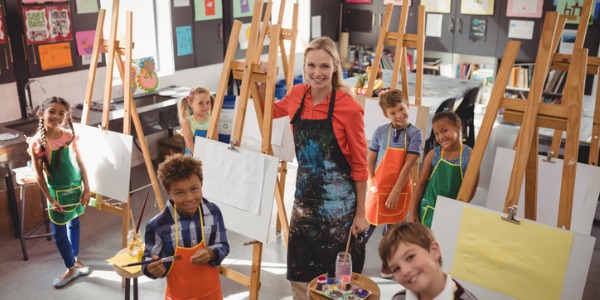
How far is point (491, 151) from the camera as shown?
6812 mm

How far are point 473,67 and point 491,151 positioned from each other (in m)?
2.05

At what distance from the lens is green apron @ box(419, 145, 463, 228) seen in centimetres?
316

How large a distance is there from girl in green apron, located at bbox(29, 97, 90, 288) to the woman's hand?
5.67 ft

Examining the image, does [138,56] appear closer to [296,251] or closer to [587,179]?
[296,251]

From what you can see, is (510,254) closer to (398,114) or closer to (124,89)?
(398,114)

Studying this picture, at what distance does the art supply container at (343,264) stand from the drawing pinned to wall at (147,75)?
393 cm

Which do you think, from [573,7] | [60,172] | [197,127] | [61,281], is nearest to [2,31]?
[60,172]

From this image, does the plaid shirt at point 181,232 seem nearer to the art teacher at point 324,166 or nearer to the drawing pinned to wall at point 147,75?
the art teacher at point 324,166

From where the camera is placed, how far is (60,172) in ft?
12.1

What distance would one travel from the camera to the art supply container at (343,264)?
2719 millimetres

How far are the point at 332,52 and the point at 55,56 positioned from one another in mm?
3668

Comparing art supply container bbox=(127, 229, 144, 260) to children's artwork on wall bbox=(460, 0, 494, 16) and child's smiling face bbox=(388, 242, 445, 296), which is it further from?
children's artwork on wall bbox=(460, 0, 494, 16)

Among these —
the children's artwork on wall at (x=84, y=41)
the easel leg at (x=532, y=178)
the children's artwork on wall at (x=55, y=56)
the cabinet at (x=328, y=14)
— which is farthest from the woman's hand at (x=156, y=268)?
the cabinet at (x=328, y=14)

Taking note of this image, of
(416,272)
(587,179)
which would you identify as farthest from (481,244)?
(587,179)
